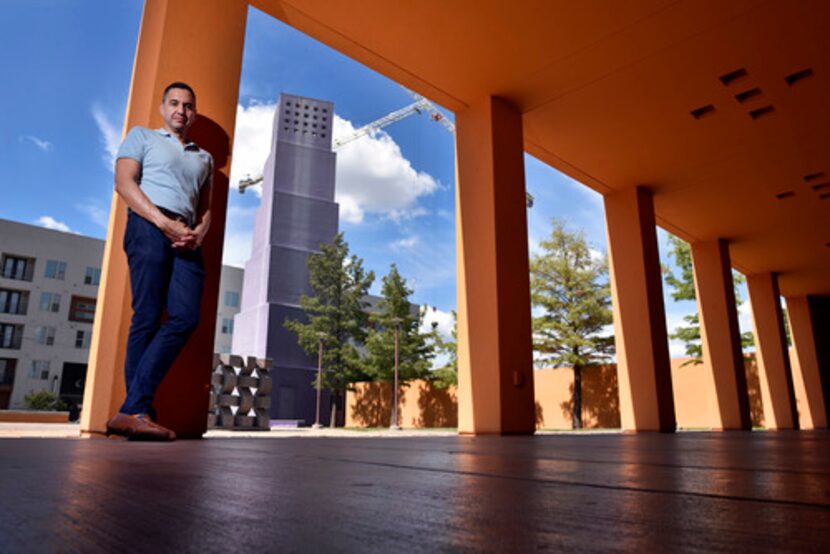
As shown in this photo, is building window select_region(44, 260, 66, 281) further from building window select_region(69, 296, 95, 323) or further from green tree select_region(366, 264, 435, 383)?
green tree select_region(366, 264, 435, 383)

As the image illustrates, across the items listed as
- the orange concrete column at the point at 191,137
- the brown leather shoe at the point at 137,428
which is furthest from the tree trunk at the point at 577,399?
the brown leather shoe at the point at 137,428

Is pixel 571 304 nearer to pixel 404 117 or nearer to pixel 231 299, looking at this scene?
pixel 231 299

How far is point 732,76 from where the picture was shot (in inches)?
191

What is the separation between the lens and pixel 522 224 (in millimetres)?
4938

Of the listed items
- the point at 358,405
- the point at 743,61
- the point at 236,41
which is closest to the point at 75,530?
the point at 236,41

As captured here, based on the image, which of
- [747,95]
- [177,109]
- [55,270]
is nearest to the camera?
[177,109]

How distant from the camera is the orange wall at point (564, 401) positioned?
43.4ft

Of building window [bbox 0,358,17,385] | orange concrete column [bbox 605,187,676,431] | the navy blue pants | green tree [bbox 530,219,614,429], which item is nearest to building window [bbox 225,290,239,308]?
building window [bbox 0,358,17,385]

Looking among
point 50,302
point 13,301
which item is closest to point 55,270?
point 50,302

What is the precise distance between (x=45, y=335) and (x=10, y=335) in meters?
1.29

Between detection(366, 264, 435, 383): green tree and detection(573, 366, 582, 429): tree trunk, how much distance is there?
544cm

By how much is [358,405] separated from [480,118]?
1620 cm

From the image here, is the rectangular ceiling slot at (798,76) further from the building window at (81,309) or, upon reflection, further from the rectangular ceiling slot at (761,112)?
the building window at (81,309)

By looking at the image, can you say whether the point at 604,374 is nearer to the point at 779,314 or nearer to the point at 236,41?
the point at 779,314
